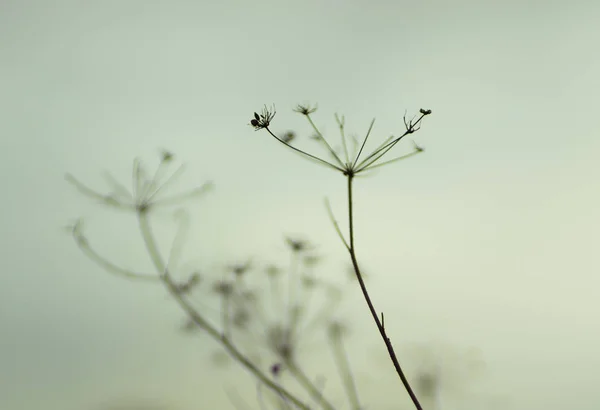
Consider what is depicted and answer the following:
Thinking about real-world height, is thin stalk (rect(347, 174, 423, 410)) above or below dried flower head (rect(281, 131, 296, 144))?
below

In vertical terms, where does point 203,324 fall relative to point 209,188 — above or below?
below

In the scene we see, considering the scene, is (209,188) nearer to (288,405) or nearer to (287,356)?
(287,356)

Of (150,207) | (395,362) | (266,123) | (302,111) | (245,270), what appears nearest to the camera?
(395,362)

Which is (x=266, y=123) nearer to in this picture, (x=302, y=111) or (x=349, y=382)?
(x=302, y=111)

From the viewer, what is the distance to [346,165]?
3564 mm

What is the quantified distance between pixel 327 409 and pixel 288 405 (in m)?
0.67

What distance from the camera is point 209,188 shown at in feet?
16.3

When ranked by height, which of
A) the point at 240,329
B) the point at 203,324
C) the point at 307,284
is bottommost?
the point at 203,324

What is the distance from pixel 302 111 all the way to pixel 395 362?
2.16m

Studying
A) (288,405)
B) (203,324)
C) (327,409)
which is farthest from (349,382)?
(203,324)

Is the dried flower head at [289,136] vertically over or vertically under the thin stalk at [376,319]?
over

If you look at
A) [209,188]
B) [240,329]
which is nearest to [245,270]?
[240,329]

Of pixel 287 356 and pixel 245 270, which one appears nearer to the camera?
pixel 287 356

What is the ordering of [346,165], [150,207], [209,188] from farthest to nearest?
[209,188]
[150,207]
[346,165]
